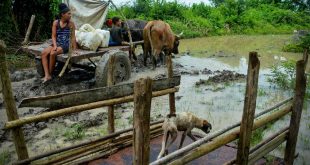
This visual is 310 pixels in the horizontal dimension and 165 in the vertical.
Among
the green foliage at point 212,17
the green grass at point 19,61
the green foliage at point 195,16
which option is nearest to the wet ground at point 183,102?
the green grass at point 19,61

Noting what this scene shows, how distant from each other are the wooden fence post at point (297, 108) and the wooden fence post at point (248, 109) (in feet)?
3.41

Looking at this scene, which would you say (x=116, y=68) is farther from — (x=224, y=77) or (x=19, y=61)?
(x=19, y=61)

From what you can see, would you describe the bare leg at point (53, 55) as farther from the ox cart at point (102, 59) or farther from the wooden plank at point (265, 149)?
the wooden plank at point (265, 149)

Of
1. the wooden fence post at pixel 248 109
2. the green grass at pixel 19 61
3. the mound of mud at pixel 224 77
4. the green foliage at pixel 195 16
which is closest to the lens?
the wooden fence post at pixel 248 109

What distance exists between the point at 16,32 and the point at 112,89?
954 cm

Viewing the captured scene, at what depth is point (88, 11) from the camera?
35.0 feet

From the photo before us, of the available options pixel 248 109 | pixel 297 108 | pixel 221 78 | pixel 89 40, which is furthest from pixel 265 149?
pixel 221 78

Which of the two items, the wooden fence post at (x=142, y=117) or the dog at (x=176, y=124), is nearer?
the wooden fence post at (x=142, y=117)

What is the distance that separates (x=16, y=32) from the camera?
460 inches

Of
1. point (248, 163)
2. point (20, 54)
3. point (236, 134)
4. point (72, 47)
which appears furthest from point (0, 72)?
point (20, 54)

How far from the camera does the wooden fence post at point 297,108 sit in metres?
4.08

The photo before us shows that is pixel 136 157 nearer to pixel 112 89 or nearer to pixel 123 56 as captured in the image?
pixel 112 89

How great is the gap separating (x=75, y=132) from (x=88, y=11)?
600 centimetres

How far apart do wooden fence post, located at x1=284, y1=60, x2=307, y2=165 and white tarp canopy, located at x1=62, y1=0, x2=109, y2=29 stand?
7.66m
